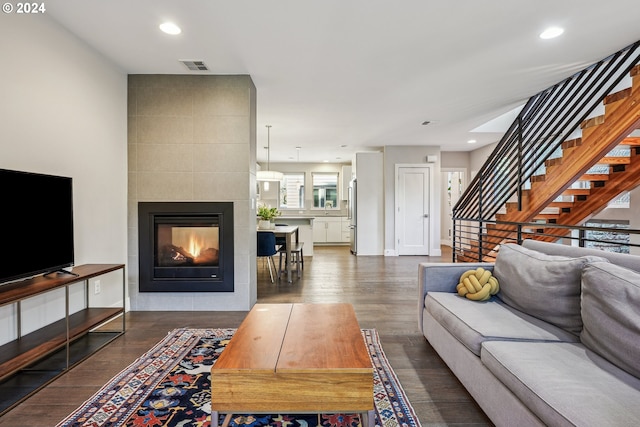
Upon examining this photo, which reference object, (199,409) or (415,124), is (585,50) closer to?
(415,124)

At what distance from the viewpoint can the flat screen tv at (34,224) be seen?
6.64ft

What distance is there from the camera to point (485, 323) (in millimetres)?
1908

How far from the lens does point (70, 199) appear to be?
254cm

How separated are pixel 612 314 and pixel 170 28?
333 cm

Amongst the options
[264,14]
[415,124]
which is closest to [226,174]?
[264,14]

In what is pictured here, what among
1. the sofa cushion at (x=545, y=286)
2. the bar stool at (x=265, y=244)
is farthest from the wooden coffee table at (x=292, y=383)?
the bar stool at (x=265, y=244)

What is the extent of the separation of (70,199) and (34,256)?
0.51 metres

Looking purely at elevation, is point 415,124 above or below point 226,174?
above

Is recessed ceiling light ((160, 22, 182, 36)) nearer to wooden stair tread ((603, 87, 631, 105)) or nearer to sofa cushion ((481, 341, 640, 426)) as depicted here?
sofa cushion ((481, 341, 640, 426))

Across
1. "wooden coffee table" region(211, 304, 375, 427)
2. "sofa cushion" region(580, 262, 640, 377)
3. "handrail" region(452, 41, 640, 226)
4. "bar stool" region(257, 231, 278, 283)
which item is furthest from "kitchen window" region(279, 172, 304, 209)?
"sofa cushion" region(580, 262, 640, 377)

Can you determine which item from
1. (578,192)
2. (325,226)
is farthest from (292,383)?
(325,226)

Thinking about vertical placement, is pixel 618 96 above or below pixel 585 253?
above

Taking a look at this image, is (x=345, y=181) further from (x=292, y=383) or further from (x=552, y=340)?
(x=292, y=383)

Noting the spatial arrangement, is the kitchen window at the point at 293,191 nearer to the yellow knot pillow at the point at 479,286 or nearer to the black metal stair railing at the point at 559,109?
the black metal stair railing at the point at 559,109
